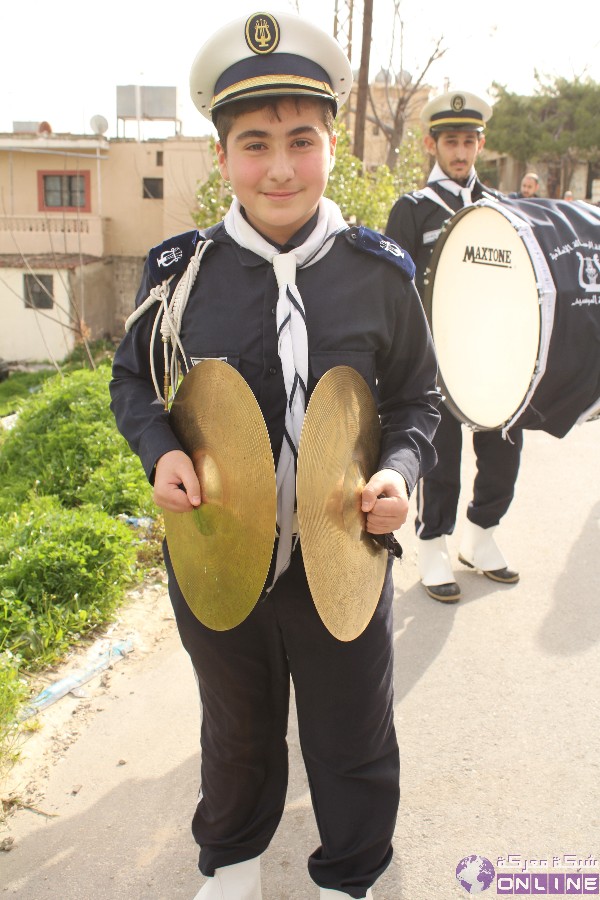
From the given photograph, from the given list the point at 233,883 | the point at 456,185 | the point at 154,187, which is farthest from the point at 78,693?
the point at 154,187

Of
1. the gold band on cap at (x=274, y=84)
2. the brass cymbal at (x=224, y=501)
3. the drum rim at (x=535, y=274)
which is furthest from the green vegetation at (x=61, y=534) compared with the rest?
the gold band on cap at (x=274, y=84)

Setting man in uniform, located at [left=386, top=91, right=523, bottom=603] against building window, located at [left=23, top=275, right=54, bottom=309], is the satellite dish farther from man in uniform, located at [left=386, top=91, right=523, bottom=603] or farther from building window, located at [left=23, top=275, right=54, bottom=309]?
A: man in uniform, located at [left=386, top=91, right=523, bottom=603]

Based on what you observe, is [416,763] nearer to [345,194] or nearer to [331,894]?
[331,894]

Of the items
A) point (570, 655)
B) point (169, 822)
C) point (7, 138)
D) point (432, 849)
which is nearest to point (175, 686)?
point (169, 822)

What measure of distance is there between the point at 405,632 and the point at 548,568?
0.96 meters

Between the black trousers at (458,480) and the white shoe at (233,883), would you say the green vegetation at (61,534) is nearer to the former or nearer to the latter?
the white shoe at (233,883)

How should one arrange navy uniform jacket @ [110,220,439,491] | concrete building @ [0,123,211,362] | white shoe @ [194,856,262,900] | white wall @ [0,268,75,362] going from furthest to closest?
concrete building @ [0,123,211,362], white wall @ [0,268,75,362], white shoe @ [194,856,262,900], navy uniform jacket @ [110,220,439,491]

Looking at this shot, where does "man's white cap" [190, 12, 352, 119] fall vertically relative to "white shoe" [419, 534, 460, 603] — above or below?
above

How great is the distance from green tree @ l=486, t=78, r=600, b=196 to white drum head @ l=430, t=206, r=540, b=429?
32.7 metres

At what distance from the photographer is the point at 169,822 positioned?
234 cm

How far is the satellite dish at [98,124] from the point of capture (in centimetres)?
2731

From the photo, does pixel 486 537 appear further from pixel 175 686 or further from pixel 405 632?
pixel 175 686

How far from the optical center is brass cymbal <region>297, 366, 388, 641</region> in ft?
4.95

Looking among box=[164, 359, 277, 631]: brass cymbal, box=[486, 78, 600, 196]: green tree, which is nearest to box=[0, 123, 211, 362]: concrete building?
box=[486, 78, 600, 196]: green tree
